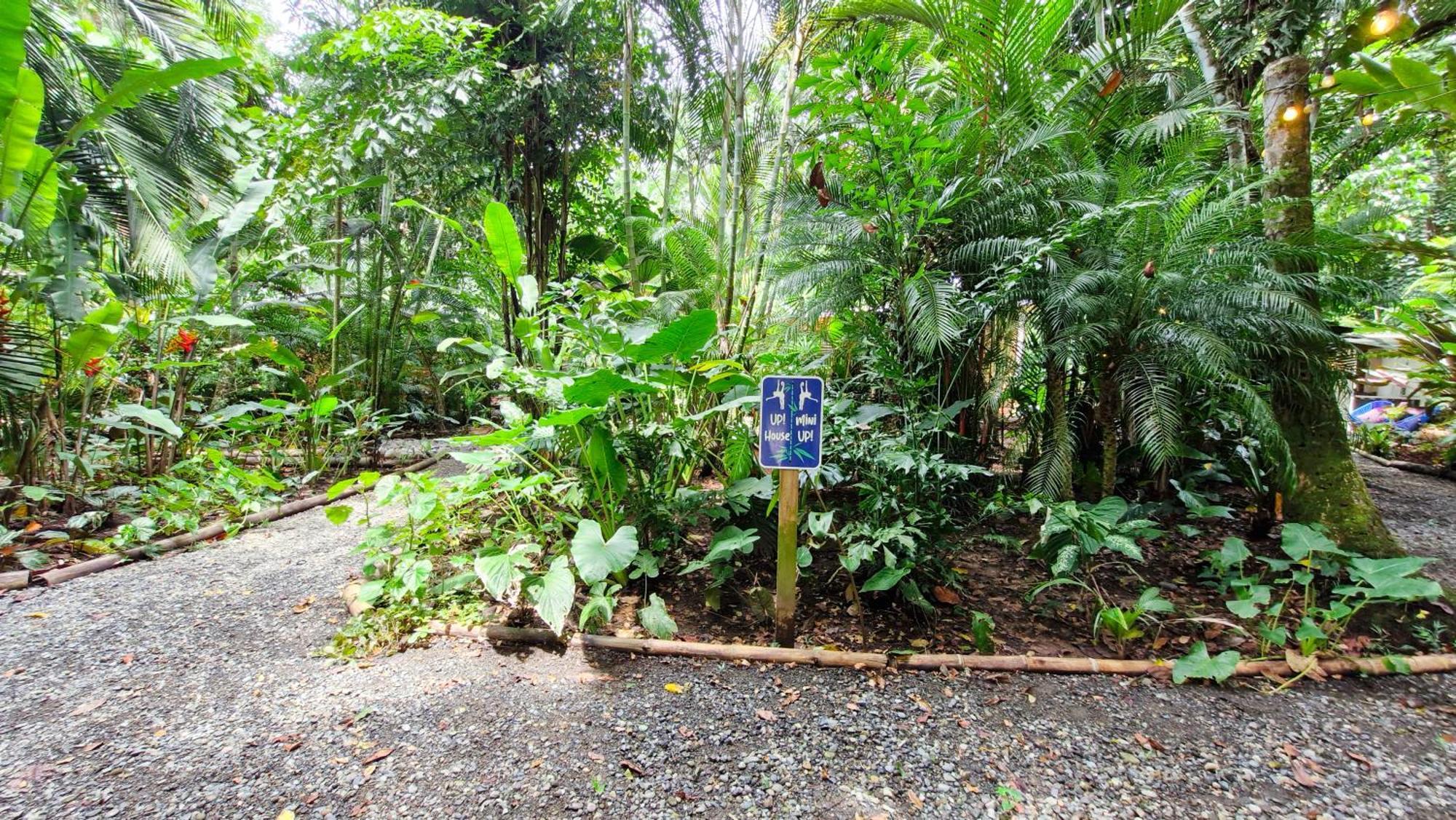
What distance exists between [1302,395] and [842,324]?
1.97m

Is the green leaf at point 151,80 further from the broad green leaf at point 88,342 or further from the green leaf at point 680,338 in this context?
the green leaf at point 680,338

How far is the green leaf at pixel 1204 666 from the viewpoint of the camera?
1.61 m

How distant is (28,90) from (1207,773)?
4622 mm

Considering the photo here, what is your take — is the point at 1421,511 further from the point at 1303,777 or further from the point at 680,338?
the point at 680,338

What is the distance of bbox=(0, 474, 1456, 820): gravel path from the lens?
1198mm

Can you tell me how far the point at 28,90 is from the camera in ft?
7.25

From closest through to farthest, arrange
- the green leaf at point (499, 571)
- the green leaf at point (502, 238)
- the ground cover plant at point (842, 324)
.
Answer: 1. the green leaf at point (499, 571)
2. the ground cover plant at point (842, 324)
3. the green leaf at point (502, 238)

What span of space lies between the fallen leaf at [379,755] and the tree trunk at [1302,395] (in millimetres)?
3357

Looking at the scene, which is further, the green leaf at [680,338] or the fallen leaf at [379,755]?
the green leaf at [680,338]

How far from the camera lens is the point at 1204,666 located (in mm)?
1643

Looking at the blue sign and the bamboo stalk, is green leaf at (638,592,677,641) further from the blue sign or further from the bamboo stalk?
the blue sign

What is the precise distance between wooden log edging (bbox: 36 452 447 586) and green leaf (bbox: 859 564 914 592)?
1964 mm

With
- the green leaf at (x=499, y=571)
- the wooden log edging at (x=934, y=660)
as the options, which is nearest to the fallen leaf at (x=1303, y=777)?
the wooden log edging at (x=934, y=660)

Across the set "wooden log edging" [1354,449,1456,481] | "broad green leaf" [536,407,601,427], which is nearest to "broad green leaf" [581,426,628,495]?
"broad green leaf" [536,407,601,427]
